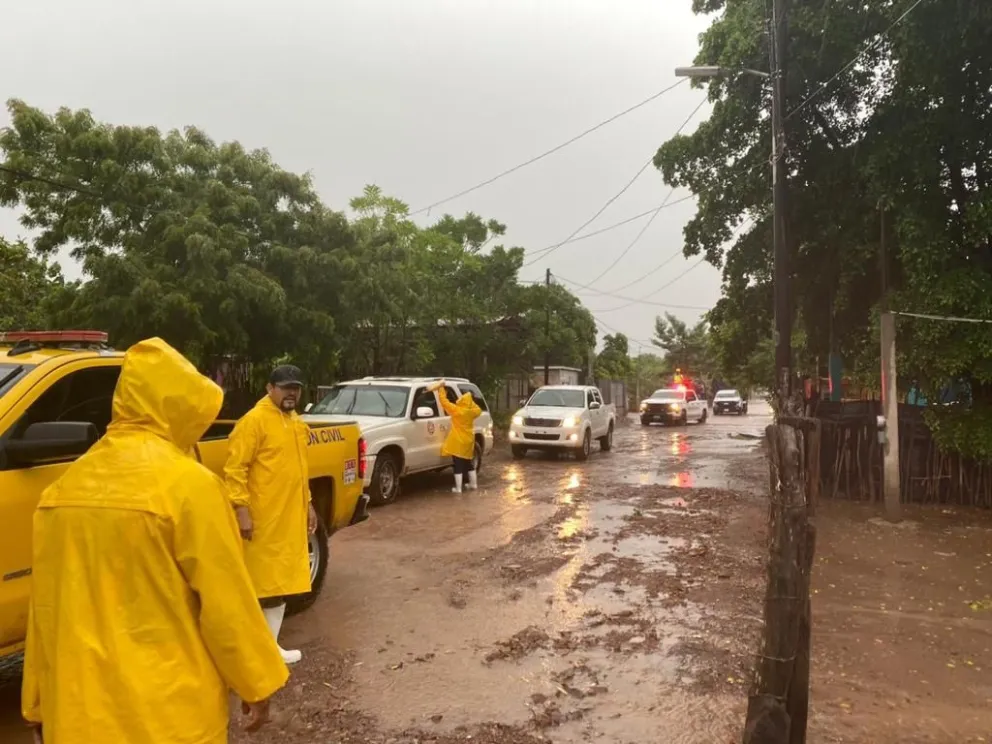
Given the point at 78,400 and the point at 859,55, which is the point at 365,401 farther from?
the point at 859,55

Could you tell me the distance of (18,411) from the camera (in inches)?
150

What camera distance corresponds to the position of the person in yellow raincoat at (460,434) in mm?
11898

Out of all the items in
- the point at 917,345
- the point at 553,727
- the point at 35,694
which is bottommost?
the point at 553,727

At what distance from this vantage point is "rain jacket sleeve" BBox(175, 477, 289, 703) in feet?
6.27

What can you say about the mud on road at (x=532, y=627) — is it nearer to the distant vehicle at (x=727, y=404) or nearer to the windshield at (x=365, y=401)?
the windshield at (x=365, y=401)

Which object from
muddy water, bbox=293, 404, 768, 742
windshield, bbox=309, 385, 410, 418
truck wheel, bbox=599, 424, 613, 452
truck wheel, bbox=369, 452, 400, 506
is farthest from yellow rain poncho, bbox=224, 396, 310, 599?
truck wheel, bbox=599, 424, 613, 452

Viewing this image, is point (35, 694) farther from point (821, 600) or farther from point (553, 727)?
point (821, 600)

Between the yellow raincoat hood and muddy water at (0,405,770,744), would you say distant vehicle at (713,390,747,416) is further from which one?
the yellow raincoat hood

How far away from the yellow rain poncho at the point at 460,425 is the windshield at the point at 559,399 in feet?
19.3

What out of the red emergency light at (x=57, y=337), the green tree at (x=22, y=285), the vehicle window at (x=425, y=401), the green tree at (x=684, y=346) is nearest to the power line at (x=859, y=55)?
the vehicle window at (x=425, y=401)

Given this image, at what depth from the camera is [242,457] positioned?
4.50m

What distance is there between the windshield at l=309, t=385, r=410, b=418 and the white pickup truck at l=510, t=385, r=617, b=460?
18.6 feet

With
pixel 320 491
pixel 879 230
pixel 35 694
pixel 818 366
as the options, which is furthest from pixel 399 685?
pixel 818 366

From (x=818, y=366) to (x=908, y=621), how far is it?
13510 millimetres
